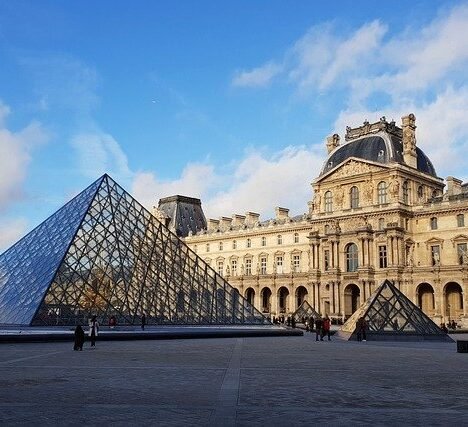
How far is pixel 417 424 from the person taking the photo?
24.1 feet

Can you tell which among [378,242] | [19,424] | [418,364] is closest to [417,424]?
[19,424]

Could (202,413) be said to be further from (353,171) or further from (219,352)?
(353,171)

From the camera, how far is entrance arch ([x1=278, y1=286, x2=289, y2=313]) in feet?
226

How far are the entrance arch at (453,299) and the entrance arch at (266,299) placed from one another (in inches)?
877

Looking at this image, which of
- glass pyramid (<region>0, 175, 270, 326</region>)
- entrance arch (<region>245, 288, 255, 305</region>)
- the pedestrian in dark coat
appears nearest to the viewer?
the pedestrian in dark coat

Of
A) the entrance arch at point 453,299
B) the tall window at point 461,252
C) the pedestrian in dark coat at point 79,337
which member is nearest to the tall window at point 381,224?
the tall window at point 461,252

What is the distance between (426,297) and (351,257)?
25.9ft

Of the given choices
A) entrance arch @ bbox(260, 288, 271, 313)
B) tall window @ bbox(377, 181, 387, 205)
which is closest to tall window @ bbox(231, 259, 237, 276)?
entrance arch @ bbox(260, 288, 271, 313)

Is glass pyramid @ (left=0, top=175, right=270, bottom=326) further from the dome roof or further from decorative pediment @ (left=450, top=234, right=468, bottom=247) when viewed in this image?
the dome roof

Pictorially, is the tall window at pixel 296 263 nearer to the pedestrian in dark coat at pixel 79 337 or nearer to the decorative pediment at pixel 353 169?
the decorative pediment at pixel 353 169

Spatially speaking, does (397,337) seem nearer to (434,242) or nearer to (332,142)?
(434,242)

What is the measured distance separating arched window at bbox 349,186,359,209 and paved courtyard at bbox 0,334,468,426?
143ft

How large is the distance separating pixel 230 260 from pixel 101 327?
4742 centimetres

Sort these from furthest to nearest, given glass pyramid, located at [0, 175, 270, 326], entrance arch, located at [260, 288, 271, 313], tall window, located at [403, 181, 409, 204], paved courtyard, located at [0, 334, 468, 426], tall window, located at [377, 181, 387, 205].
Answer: entrance arch, located at [260, 288, 271, 313] → tall window, located at [377, 181, 387, 205] → tall window, located at [403, 181, 409, 204] → glass pyramid, located at [0, 175, 270, 326] → paved courtyard, located at [0, 334, 468, 426]
